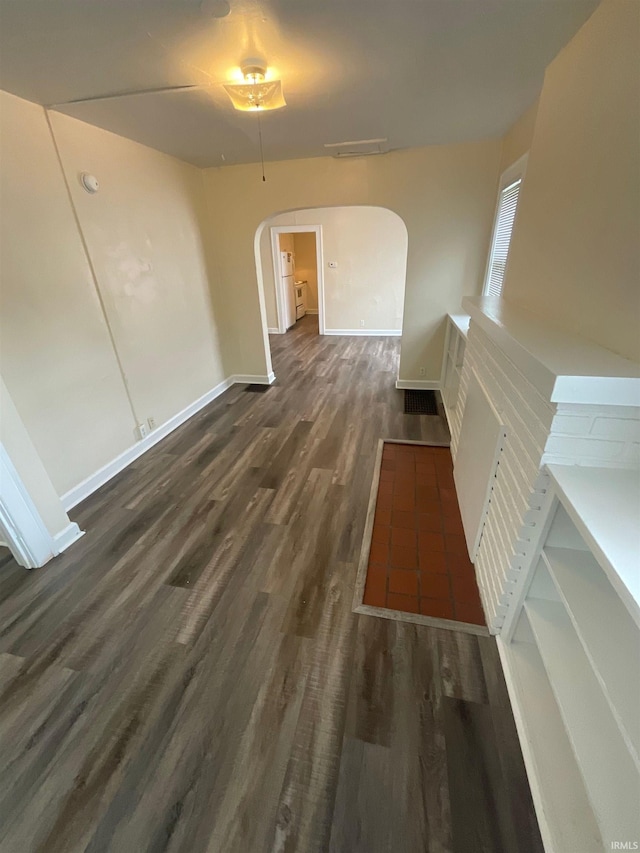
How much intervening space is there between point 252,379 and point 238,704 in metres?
3.88

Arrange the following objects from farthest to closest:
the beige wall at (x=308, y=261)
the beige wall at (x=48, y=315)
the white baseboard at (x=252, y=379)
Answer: the beige wall at (x=308, y=261) < the white baseboard at (x=252, y=379) < the beige wall at (x=48, y=315)

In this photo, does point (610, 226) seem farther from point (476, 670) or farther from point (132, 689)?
point (132, 689)

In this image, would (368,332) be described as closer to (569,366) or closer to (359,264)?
(359,264)

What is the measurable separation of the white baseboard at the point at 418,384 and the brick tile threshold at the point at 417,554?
171cm

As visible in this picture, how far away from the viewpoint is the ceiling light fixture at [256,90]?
1.70 m

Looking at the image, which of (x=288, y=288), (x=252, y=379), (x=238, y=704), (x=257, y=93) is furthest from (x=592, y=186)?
(x=288, y=288)

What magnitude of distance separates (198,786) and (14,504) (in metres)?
1.63

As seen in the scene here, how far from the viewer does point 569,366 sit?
98cm

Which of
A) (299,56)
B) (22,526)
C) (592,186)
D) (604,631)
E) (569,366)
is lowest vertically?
(22,526)

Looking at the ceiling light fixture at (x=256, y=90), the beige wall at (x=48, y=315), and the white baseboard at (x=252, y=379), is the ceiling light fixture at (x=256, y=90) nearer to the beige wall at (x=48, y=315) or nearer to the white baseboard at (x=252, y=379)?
the beige wall at (x=48, y=315)

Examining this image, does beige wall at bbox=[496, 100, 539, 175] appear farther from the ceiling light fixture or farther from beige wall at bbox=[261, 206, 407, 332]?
beige wall at bbox=[261, 206, 407, 332]

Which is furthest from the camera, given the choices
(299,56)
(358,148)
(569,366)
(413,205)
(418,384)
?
(418,384)

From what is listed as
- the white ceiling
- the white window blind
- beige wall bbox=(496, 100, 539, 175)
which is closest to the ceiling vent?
the white ceiling

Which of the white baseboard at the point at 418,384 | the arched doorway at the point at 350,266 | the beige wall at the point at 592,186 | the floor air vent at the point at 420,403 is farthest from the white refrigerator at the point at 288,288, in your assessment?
the beige wall at the point at 592,186
